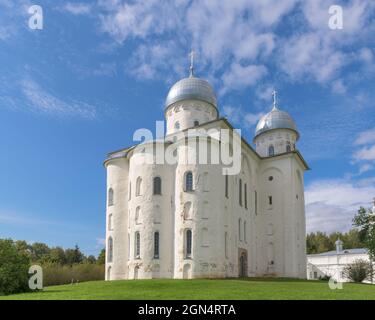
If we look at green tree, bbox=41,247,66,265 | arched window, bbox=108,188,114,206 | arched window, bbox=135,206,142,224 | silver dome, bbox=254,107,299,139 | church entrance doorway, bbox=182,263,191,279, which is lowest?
church entrance doorway, bbox=182,263,191,279

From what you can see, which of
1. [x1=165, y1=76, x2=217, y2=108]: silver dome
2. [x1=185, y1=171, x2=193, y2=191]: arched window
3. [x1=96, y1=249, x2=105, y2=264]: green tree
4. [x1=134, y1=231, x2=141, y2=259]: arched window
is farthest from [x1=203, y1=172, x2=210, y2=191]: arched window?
[x1=96, y1=249, x2=105, y2=264]: green tree

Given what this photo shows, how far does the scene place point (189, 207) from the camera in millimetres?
32000

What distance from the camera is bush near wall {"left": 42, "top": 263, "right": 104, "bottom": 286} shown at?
4456 cm

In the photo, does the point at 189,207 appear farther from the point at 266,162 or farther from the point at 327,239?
the point at 327,239

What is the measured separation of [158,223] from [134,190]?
3.56 meters

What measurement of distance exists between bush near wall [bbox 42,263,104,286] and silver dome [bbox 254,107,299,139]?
23.5m

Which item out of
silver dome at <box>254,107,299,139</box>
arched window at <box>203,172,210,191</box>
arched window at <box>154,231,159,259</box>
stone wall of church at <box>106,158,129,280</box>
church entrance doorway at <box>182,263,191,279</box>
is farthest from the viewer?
silver dome at <box>254,107,299,139</box>

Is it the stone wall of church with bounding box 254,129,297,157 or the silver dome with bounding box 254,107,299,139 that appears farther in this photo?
the silver dome with bounding box 254,107,299,139

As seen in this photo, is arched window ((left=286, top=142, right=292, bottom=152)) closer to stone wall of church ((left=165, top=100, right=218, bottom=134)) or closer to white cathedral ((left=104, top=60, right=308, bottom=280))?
white cathedral ((left=104, top=60, right=308, bottom=280))

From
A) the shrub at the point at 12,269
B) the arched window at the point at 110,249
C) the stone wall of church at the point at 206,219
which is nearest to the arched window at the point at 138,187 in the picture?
the stone wall of church at the point at 206,219

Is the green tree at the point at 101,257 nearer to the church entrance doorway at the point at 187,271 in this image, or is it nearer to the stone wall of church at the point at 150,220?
the stone wall of church at the point at 150,220

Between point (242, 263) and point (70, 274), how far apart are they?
67.1 feet
